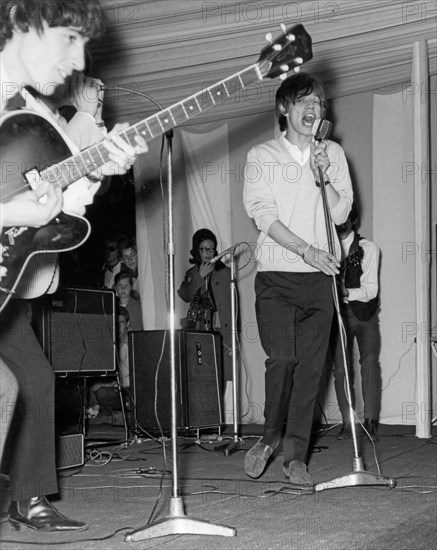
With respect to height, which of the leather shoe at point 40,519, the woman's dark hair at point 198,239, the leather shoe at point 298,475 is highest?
the woman's dark hair at point 198,239

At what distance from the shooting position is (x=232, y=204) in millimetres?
6828

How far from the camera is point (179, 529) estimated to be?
7.04ft

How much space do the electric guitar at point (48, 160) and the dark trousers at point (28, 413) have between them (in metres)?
0.19

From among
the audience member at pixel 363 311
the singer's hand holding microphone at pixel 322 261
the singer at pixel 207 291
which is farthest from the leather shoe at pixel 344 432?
the singer's hand holding microphone at pixel 322 261

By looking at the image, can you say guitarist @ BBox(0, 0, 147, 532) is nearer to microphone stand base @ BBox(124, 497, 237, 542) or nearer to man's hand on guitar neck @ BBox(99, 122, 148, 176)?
man's hand on guitar neck @ BBox(99, 122, 148, 176)

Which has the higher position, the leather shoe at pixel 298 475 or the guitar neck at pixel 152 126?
the guitar neck at pixel 152 126

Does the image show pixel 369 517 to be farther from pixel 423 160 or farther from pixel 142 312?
pixel 142 312

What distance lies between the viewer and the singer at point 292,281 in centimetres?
309

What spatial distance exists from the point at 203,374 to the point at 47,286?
10.2 feet

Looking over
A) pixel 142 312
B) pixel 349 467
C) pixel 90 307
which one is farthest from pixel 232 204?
pixel 349 467

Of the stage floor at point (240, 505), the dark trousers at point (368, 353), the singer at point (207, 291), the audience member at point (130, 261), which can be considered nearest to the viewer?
the stage floor at point (240, 505)

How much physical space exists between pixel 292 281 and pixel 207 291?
2.80 m

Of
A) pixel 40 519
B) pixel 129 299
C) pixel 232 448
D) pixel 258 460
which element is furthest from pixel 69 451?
pixel 129 299

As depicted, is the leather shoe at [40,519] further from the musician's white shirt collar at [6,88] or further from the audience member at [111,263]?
the audience member at [111,263]
